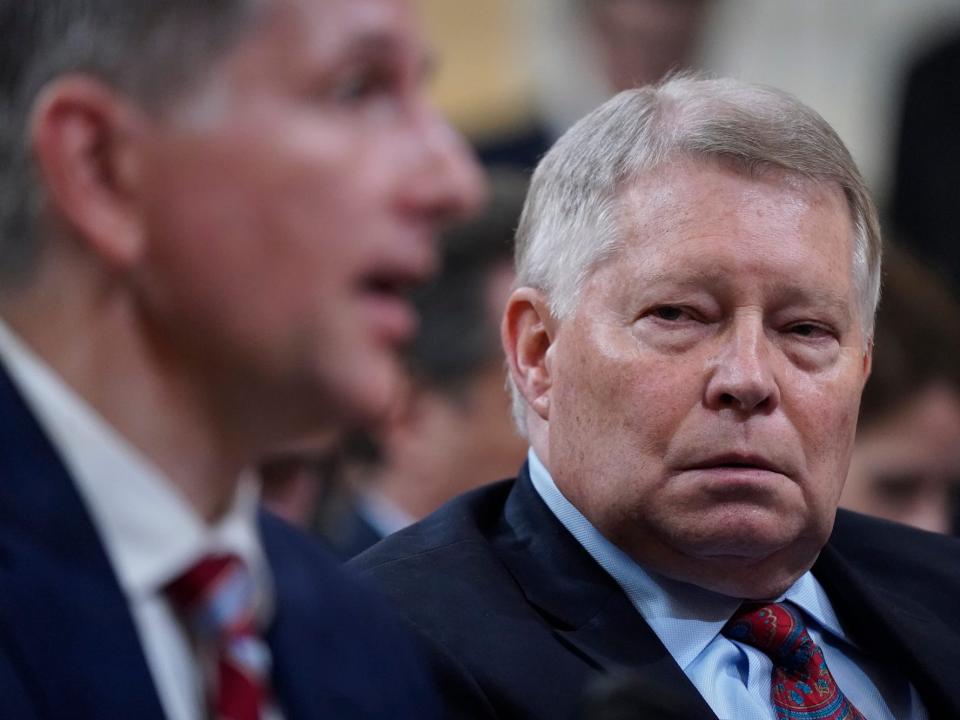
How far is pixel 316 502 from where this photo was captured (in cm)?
499

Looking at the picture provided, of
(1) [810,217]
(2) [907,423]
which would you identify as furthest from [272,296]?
(2) [907,423]

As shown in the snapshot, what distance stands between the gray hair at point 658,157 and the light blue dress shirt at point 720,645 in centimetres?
33

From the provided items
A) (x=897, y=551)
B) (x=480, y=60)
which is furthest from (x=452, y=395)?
(x=480, y=60)

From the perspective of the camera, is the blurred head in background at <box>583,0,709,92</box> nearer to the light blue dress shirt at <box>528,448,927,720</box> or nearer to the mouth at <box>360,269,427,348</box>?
the light blue dress shirt at <box>528,448,927,720</box>

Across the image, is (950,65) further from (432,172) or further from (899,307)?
(432,172)

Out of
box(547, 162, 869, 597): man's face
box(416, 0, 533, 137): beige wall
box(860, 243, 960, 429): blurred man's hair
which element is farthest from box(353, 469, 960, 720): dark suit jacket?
box(416, 0, 533, 137): beige wall

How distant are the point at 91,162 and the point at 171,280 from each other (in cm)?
14

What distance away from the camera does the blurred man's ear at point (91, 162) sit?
5.23ft

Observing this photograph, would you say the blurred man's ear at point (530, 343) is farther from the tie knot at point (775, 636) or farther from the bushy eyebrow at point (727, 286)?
the tie knot at point (775, 636)

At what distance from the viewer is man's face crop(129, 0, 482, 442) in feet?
5.32

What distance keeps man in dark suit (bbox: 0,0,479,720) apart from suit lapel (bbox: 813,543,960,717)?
118cm

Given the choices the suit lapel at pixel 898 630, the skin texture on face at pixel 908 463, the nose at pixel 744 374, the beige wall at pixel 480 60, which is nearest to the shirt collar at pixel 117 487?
the nose at pixel 744 374

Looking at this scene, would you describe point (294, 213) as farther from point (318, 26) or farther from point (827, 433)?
point (827, 433)

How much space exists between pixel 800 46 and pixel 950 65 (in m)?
0.72
